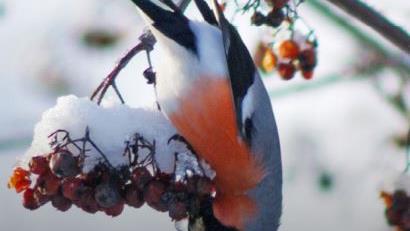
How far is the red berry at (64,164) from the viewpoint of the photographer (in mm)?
2611

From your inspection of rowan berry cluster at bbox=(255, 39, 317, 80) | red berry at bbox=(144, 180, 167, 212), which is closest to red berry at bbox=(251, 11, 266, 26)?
rowan berry cluster at bbox=(255, 39, 317, 80)

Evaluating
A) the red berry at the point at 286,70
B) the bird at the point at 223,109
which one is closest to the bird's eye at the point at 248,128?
the bird at the point at 223,109

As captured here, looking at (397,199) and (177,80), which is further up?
(177,80)

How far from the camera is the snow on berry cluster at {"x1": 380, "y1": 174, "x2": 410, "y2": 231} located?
322cm

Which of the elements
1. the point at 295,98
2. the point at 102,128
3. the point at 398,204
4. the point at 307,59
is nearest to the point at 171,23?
the point at 102,128

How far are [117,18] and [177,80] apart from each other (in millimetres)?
1761

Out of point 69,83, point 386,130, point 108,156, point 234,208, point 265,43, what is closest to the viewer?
point 108,156

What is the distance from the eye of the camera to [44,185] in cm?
271

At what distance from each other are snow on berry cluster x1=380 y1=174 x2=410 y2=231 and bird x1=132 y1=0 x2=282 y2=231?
34 centimetres

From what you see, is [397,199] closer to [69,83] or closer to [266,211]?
[266,211]

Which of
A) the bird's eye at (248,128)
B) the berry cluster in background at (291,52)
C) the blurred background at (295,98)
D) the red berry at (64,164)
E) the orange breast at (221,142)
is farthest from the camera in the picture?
the blurred background at (295,98)

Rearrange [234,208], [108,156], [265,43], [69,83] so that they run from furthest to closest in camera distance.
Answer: [69,83] → [265,43] → [234,208] → [108,156]

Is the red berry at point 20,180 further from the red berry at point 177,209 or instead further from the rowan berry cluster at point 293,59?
the rowan berry cluster at point 293,59

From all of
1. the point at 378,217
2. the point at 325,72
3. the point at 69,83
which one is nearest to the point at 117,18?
the point at 69,83
